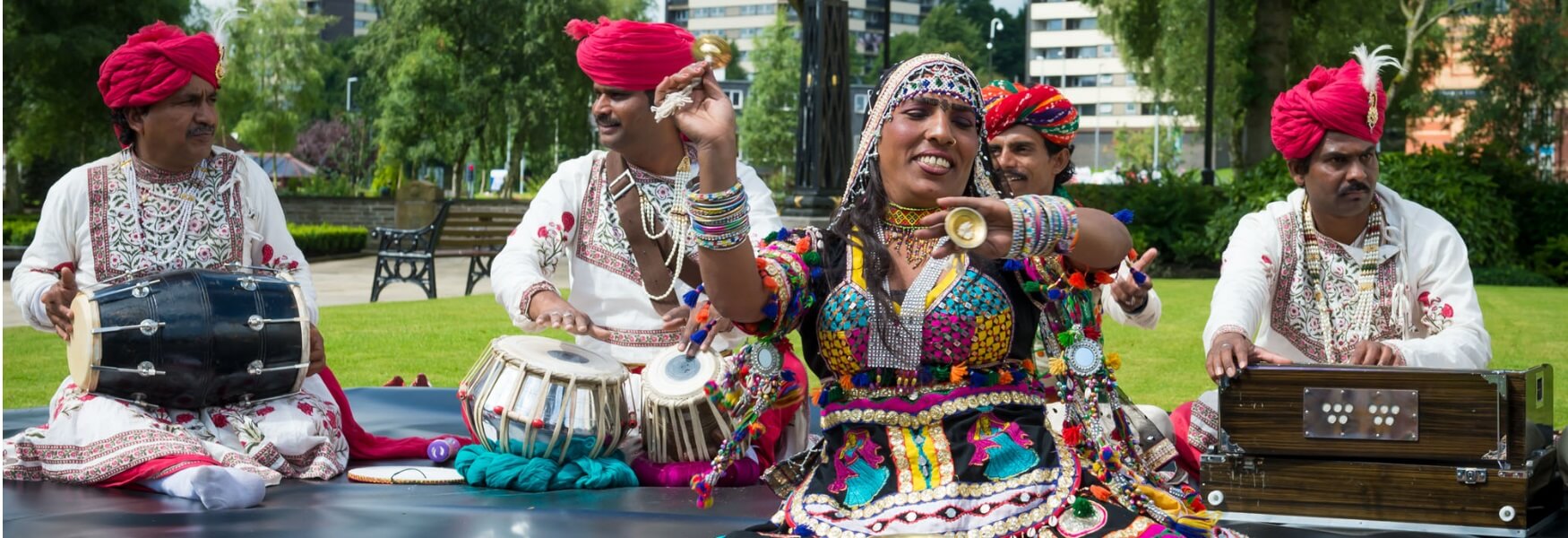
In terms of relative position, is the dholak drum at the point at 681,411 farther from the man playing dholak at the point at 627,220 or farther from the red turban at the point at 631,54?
the red turban at the point at 631,54

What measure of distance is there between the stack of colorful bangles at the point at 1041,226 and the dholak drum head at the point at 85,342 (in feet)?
10.7

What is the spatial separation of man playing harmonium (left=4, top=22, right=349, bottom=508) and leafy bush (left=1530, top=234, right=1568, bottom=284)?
1525 cm

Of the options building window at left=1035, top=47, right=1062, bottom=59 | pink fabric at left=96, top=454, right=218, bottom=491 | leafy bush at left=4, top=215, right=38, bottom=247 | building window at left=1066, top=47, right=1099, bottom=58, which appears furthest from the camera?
building window at left=1035, top=47, right=1062, bottom=59

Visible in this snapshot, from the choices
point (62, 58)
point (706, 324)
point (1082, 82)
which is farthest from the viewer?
point (1082, 82)

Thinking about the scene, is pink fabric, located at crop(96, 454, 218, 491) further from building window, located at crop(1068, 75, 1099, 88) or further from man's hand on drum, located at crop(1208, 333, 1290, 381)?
building window, located at crop(1068, 75, 1099, 88)

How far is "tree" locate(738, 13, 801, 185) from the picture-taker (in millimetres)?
54656

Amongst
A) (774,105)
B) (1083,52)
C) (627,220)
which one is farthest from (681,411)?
(1083,52)

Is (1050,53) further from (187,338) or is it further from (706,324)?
(706,324)

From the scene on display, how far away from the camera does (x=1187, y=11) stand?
872 inches

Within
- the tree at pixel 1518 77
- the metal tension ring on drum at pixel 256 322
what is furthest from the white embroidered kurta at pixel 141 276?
the tree at pixel 1518 77

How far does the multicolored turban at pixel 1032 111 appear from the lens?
5.00 m

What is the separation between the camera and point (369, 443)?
5.54 m

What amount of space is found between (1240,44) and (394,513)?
18.8m

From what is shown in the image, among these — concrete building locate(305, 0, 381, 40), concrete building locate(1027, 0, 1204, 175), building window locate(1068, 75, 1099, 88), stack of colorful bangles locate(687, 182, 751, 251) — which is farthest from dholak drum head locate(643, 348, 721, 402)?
concrete building locate(305, 0, 381, 40)
